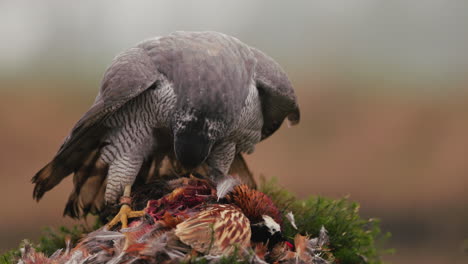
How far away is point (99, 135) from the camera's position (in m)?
1.67

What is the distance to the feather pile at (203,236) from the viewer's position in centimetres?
104

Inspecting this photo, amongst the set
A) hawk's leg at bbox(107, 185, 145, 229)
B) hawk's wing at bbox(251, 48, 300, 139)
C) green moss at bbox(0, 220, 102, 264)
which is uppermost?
hawk's wing at bbox(251, 48, 300, 139)

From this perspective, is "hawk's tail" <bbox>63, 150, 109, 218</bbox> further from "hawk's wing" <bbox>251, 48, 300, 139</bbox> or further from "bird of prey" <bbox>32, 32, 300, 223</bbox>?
"hawk's wing" <bbox>251, 48, 300, 139</bbox>

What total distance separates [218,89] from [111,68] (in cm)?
40

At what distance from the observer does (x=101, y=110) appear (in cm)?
147

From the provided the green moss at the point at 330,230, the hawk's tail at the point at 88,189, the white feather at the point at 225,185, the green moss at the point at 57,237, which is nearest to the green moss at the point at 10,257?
the green moss at the point at 330,230

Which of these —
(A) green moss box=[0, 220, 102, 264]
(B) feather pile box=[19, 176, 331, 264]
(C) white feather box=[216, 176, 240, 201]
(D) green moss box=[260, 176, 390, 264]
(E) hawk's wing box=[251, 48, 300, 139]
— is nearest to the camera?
(B) feather pile box=[19, 176, 331, 264]

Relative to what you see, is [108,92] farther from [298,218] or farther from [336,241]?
[336,241]

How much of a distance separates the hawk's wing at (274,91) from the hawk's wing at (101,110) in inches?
15.4

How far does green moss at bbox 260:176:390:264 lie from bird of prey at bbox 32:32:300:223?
0.28 m

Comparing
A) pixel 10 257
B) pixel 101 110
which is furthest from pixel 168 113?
pixel 10 257

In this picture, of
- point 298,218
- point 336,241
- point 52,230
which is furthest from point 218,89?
point 52,230

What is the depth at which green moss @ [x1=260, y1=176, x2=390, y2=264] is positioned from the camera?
1.37 m

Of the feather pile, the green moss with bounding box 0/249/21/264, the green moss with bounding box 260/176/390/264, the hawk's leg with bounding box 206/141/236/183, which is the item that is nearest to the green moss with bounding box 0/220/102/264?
the green moss with bounding box 0/249/21/264
